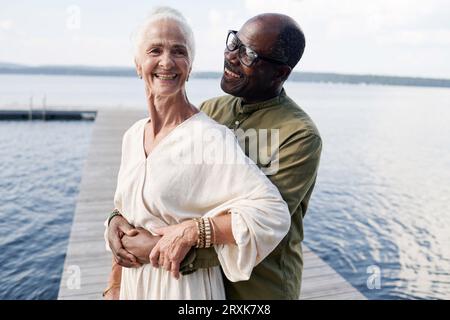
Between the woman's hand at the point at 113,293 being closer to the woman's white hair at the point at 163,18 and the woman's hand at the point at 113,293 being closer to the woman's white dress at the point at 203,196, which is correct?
the woman's white dress at the point at 203,196

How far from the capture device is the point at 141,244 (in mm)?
1502

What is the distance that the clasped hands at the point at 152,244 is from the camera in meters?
1.40

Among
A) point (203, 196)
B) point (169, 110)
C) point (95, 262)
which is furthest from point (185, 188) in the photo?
point (95, 262)

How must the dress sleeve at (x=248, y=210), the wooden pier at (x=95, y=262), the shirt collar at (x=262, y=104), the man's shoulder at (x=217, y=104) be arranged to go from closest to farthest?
the dress sleeve at (x=248, y=210) < the shirt collar at (x=262, y=104) < the man's shoulder at (x=217, y=104) < the wooden pier at (x=95, y=262)

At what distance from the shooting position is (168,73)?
4.66ft

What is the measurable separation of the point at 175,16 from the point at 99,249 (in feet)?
13.3

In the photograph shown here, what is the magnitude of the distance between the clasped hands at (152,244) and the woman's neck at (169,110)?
14.4 inches

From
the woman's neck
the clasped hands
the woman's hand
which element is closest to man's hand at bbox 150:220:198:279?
the clasped hands

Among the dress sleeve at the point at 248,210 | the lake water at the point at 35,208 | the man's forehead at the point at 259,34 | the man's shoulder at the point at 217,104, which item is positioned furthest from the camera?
the lake water at the point at 35,208

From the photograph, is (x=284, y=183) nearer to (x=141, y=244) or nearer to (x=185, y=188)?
(x=185, y=188)

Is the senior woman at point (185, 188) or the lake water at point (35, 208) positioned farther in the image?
the lake water at point (35, 208)

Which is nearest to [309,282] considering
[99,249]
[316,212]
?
[99,249]

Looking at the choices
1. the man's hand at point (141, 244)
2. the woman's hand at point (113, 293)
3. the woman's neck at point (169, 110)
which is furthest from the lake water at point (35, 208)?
the woman's neck at point (169, 110)
